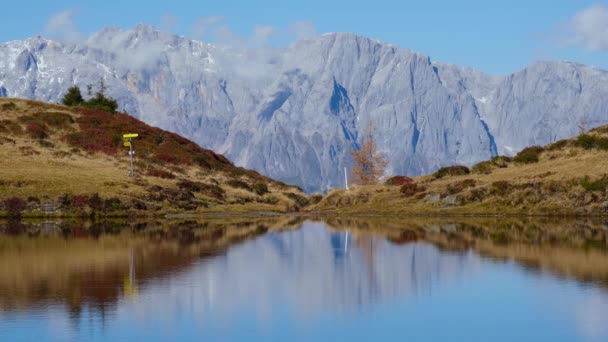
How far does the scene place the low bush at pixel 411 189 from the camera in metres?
93.2

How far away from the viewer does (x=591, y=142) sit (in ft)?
314

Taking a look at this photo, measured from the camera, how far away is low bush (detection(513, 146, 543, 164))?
99.3 m

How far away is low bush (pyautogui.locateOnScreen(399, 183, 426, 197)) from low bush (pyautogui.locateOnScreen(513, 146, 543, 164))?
12.5 meters

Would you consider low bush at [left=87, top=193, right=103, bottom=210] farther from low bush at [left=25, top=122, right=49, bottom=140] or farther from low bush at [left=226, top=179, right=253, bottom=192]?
low bush at [left=25, top=122, right=49, bottom=140]

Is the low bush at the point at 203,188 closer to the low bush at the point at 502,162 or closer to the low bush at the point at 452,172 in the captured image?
the low bush at the point at 452,172

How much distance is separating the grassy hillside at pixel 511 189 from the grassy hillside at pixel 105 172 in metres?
11.4

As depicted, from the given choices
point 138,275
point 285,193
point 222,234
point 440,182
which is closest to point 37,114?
point 285,193

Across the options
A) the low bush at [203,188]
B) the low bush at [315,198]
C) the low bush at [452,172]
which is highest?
the low bush at [452,172]

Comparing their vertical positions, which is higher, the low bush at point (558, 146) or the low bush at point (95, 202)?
the low bush at point (558, 146)

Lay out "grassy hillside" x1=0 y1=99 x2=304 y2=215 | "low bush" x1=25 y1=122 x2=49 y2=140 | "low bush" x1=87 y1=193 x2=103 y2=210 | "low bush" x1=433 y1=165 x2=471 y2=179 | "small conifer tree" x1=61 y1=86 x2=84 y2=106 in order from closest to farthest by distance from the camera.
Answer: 1. "low bush" x1=87 y1=193 x2=103 y2=210
2. "grassy hillside" x1=0 y1=99 x2=304 y2=215
3. "low bush" x1=433 y1=165 x2=471 y2=179
4. "low bush" x1=25 y1=122 x2=49 y2=140
5. "small conifer tree" x1=61 y1=86 x2=84 y2=106

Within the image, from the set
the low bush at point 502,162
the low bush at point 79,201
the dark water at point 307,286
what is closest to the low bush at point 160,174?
the low bush at point 79,201

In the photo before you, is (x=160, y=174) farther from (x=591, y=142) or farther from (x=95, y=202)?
(x=591, y=142)

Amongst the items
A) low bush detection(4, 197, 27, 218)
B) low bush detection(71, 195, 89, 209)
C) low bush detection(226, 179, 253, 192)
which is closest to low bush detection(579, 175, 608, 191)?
low bush detection(226, 179, 253, 192)

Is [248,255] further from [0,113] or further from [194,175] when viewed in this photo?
[0,113]
